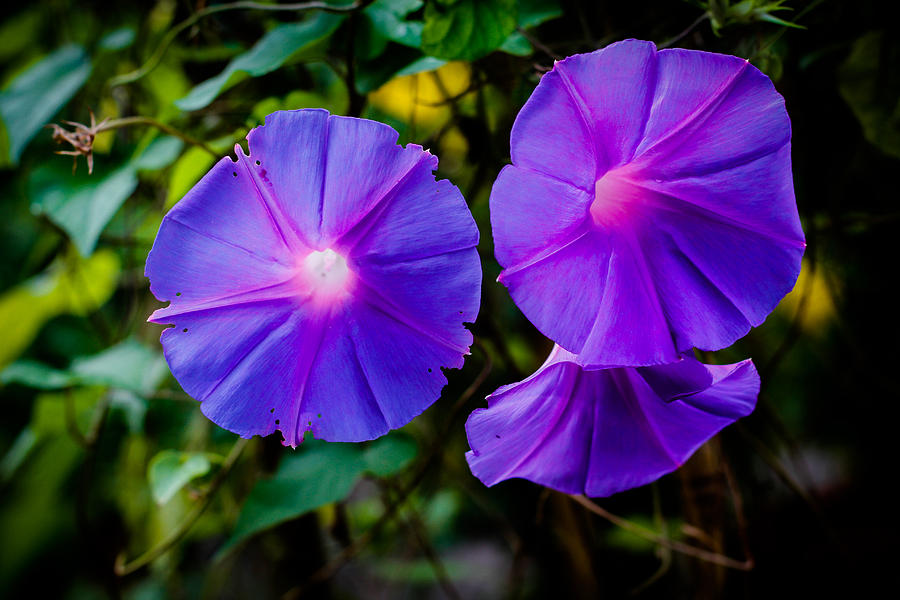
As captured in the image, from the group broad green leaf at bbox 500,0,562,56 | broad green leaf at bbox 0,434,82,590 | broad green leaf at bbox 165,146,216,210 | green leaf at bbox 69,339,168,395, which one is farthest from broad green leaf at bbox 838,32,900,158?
broad green leaf at bbox 0,434,82,590

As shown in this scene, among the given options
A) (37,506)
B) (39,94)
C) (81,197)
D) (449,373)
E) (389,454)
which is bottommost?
(37,506)

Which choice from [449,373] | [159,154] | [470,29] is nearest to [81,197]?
[159,154]

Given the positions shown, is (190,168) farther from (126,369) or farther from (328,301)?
(328,301)

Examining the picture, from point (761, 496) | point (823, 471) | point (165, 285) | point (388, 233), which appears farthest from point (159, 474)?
point (823, 471)

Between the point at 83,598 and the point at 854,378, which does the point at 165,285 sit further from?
the point at 83,598

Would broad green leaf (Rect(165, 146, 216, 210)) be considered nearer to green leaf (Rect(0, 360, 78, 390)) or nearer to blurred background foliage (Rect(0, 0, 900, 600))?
blurred background foliage (Rect(0, 0, 900, 600))

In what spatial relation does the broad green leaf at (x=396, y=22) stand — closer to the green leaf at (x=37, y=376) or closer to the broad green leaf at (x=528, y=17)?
the broad green leaf at (x=528, y=17)
